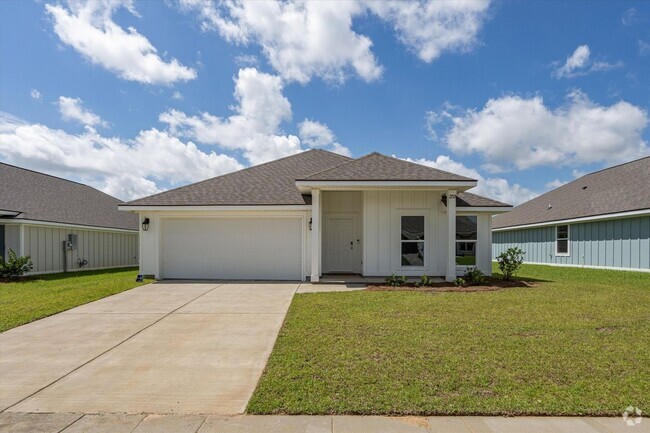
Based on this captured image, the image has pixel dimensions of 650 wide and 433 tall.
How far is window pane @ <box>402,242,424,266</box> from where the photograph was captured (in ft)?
41.4

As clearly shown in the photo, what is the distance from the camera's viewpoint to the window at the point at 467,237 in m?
13.5

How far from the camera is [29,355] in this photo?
199 inches

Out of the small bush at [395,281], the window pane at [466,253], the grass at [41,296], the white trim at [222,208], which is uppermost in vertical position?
the white trim at [222,208]

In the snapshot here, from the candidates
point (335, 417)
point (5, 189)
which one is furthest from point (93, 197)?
point (335, 417)

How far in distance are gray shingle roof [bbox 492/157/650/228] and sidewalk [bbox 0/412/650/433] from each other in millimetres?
14589

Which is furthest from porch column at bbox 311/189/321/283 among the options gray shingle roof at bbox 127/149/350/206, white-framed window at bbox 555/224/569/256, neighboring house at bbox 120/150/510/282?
white-framed window at bbox 555/224/569/256

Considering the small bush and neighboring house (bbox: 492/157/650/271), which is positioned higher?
neighboring house (bbox: 492/157/650/271)

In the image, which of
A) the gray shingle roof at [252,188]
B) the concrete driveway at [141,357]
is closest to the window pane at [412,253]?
the gray shingle roof at [252,188]

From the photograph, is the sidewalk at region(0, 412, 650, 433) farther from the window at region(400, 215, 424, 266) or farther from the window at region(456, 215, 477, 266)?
the window at region(456, 215, 477, 266)

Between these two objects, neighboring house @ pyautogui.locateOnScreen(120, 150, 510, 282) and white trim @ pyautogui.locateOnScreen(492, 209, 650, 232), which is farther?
white trim @ pyautogui.locateOnScreen(492, 209, 650, 232)

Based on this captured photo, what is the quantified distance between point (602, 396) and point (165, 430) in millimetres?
4116

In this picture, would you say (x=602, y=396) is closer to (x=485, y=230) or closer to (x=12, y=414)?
(x=12, y=414)

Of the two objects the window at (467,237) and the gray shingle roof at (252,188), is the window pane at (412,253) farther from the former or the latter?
the gray shingle roof at (252,188)

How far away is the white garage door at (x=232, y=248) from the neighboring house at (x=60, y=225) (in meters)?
6.29
